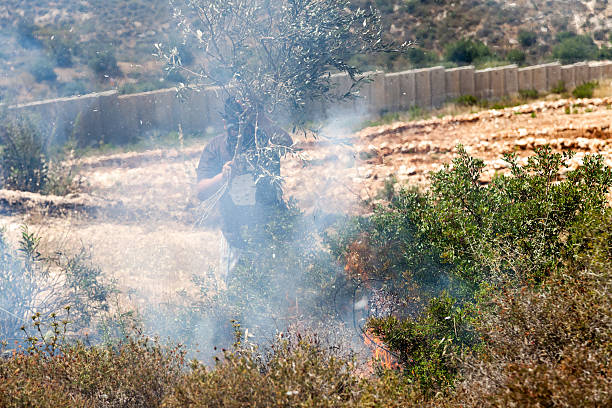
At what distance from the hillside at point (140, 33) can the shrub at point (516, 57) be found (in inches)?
5.3

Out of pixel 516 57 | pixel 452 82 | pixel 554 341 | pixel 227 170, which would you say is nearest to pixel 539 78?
pixel 516 57

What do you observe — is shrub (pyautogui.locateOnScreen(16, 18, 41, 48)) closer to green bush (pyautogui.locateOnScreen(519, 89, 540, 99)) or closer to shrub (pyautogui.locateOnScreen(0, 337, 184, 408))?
green bush (pyautogui.locateOnScreen(519, 89, 540, 99))

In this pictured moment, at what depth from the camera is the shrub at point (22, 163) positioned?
8.57 metres

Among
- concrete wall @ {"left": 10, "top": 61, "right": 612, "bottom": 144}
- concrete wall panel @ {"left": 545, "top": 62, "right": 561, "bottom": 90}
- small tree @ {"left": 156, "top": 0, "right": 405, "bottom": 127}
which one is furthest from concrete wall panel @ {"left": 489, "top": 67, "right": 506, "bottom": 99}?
small tree @ {"left": 156, "top": 0, "right": 405, "bottom": 127}

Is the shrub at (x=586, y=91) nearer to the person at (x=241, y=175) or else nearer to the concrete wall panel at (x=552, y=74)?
the concrete wall panel at (x=552, y=74)

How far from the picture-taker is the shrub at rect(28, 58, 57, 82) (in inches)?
739

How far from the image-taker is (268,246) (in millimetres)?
4633

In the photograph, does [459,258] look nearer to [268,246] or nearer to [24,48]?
[268,246]

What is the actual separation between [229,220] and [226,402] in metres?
2.52

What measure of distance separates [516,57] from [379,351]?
76.0 ft

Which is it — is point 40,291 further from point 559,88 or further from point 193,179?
point 559,88

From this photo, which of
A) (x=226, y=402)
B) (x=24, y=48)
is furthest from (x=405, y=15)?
(x=226, y=402)

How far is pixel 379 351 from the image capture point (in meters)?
3.63

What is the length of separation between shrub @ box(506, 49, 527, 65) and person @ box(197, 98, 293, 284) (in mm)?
21824
